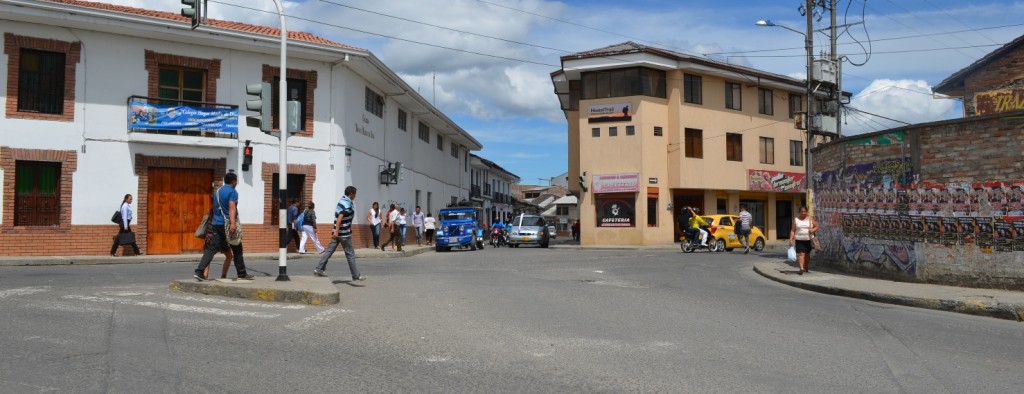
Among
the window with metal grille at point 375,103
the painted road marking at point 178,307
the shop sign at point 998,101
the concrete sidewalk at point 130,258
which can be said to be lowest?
the painted road marking at point 178,307

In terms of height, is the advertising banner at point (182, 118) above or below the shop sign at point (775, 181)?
above

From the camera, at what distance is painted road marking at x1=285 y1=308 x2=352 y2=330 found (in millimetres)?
8188

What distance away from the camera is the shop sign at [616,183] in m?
34.0

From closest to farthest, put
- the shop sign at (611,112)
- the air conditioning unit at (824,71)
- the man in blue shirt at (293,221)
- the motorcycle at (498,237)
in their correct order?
the man in blue shirt at (293,221) < the air conditioning unit at (824,71) < the shop sign at (611,112) < the motorcycle at (498,237)

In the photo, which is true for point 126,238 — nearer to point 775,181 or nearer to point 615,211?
point 615,211

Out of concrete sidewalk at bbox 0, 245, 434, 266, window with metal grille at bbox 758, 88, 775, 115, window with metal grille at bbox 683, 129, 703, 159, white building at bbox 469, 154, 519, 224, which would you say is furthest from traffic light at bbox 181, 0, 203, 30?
white building at bbox 469, 154, 519, 224

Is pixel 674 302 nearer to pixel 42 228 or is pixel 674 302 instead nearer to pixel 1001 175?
pixel 1001 175

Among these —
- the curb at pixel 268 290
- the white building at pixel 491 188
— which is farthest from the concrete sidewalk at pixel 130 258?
the white building at pixel 491 188

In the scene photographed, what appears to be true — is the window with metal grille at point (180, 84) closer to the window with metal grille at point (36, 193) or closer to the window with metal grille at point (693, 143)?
the window with metal grille at point (36, 193)

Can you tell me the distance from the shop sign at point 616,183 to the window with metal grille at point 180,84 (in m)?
18.2

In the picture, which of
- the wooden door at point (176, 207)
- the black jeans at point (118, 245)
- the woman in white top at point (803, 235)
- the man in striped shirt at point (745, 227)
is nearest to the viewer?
the woman in white top at point (803, 235)

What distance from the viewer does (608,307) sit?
1021 cm

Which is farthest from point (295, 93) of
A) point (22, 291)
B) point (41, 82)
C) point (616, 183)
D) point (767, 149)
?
point (767, 149)

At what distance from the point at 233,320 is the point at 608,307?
4.81 meters
